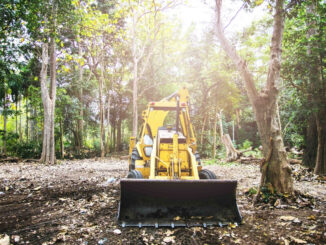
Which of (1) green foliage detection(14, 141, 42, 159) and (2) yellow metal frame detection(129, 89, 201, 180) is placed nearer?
(2) yellow metal frame detection(129, 89, 201, 180)

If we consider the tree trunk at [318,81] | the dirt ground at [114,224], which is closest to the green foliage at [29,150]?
the dirt ground at [114,224]

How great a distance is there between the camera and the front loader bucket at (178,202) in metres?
3.83

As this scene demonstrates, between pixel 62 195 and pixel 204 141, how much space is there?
1475 cm

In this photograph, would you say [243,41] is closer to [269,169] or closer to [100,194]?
[269,169]

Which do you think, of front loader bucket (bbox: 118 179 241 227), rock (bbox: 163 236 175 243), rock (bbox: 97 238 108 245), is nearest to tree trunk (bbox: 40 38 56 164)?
front loader bucket (bbox: 118 179 241 227)

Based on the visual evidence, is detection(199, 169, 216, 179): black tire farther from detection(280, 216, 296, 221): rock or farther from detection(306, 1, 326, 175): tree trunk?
detection(306, 1, 326, 175): tree trunk

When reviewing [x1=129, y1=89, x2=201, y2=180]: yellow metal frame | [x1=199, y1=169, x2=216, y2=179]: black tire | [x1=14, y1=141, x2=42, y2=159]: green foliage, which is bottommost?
[x1=14, y1=141, x2=42, y2=159]: green foliage

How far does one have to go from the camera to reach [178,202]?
399 cm

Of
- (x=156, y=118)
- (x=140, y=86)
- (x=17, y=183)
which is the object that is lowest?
(x=17, y=183)

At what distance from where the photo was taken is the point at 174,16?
18641 mm

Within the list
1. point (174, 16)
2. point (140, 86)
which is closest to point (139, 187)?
point (174, 16)

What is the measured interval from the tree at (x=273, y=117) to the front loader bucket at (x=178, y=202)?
154cm

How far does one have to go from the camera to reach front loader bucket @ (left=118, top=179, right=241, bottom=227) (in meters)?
3.83

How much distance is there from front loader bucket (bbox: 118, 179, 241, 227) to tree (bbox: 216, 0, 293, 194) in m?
1.54
